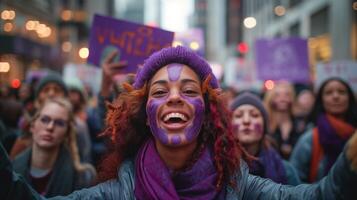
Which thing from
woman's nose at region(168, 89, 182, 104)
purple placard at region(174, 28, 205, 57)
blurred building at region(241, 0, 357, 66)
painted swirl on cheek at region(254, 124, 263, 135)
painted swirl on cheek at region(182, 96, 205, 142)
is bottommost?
painted swirl on cheek at region(254, 124, 263, 135)

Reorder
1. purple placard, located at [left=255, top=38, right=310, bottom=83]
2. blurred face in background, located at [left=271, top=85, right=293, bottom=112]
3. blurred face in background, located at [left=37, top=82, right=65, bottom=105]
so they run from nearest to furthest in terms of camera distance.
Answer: blurred face in background, located at [left=37, top=82, right=65, bottom=105] → blurred face in background, located at [left=271, top=85, right=293, bottom=112] → purple placard, located at [left=255, top=38, right=310, bottom=83]

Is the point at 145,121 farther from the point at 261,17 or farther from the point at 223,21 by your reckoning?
the point at 223,21

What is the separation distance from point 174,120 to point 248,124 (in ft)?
6.07

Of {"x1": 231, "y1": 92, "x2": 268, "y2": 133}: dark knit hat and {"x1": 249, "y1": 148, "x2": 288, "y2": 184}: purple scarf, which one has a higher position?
{"x1": 231, "y1": 92, "x2": 268, "y2": 133}: dark knit hat

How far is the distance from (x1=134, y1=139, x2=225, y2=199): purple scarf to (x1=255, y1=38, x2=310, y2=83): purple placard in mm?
7349

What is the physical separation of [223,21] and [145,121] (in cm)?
7595

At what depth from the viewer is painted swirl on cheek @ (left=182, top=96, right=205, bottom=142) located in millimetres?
2592

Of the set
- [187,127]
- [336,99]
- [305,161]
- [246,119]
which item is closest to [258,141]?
[246,119]

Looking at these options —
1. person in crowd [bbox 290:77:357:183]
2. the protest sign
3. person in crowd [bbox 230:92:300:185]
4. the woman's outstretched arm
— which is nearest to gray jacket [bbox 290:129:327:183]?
person in crowd [bbox 290:77:357:183]

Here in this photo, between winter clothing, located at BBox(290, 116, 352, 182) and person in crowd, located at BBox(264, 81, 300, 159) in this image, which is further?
person in crowd, located at BBox(264, 81, 300, 159)

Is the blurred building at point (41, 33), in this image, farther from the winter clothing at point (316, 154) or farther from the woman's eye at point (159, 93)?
the woman's eye at point (159, 93)

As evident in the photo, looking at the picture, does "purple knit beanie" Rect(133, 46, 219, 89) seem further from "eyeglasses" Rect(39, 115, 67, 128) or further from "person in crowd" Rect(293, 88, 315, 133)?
"person in crowd" Rect(293, 88, 315, 133)

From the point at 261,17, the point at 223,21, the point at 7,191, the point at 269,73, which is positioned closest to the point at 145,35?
the point at 7,191

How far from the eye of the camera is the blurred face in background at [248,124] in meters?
4.27
